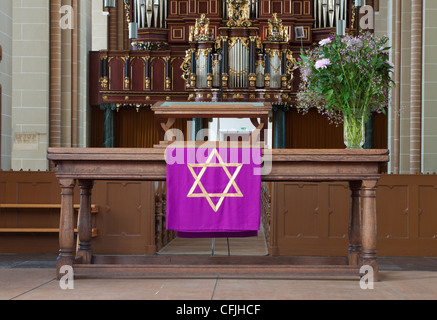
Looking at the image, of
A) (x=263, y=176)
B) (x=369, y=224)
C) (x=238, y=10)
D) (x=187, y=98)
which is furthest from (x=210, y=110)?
(x=238, y=10)

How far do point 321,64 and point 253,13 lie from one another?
422 inches

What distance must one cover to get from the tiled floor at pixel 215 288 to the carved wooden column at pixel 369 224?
0.20m

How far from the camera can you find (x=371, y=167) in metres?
4.83

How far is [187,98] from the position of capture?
14727mm

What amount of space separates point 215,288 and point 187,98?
10422 millimetres

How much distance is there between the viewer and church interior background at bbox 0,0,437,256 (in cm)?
727

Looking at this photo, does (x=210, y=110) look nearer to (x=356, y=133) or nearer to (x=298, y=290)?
(x=356, y=133)

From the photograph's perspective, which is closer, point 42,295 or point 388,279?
point 42,295

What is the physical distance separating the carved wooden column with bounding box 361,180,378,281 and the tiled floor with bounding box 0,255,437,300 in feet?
0.65

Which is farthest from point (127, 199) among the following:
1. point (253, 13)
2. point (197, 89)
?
point (253, 13)

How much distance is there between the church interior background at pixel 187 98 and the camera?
23.9 feet

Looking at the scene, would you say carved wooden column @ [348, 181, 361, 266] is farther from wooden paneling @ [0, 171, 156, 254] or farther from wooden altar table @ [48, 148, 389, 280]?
wooden paneling @ [0, 171, 156, 254]

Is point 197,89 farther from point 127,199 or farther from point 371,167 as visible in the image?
point 371,167

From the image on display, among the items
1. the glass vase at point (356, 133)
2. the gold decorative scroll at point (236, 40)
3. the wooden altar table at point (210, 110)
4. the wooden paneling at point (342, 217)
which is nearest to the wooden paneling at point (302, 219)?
the wooden paneling at point (342, 217)
